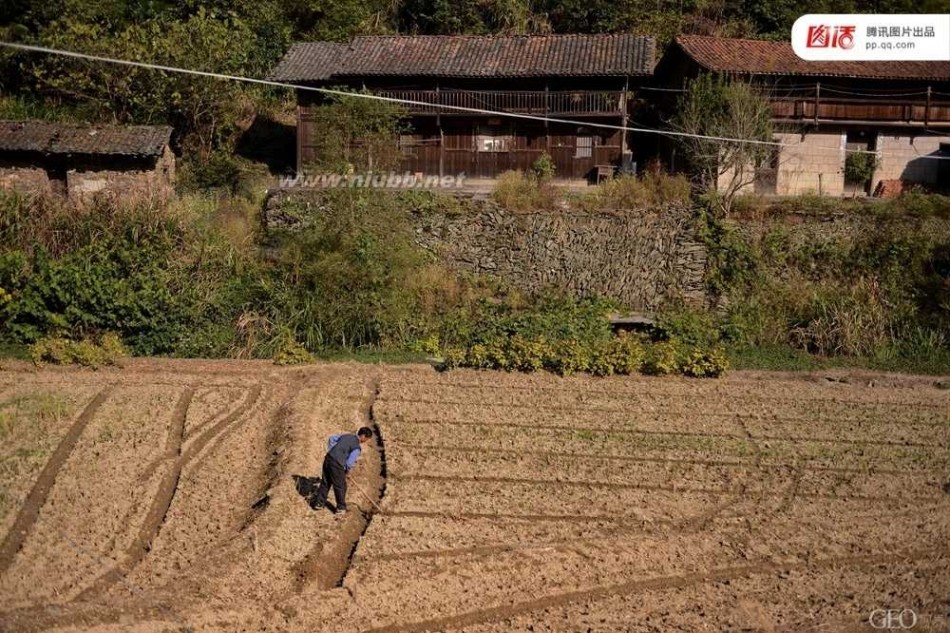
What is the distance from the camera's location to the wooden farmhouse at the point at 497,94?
2578 cm

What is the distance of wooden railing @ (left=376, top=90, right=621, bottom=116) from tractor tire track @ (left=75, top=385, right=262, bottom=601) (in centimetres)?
1311

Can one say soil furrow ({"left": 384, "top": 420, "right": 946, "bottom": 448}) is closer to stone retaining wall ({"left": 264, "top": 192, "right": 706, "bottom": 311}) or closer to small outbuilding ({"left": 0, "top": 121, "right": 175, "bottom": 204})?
stone retaining wall ({"left": 264, "top": 192, "right": 706, "bottom": 311})

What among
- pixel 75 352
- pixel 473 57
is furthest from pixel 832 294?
pixel 75 352

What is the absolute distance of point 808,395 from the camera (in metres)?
14.9

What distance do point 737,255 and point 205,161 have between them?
53.1ft

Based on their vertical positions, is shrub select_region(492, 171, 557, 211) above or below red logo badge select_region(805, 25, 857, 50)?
below

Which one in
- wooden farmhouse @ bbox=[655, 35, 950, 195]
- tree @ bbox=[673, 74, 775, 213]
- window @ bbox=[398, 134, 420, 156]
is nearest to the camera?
tree @ bbox=[673, 74, 775, 213]

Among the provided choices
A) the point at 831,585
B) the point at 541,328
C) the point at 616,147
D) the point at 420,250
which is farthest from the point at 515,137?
the point at 831,585

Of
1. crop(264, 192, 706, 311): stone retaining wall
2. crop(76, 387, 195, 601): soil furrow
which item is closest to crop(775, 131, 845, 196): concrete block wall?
crop(264, 192, 706, 311): stone retaining wall

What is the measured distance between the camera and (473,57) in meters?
26.6

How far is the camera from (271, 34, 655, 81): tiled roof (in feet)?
84.0

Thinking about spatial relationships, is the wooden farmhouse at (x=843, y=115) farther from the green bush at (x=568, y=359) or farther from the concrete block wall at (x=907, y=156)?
the green bush at (x=568, y=359)

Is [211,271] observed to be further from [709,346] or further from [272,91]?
[272,91]

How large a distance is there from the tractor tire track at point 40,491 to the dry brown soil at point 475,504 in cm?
4
